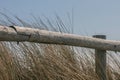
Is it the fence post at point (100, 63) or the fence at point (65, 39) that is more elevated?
the fence at point (65, 39)

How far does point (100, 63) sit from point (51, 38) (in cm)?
106

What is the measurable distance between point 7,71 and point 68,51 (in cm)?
94

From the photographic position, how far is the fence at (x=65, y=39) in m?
3.55

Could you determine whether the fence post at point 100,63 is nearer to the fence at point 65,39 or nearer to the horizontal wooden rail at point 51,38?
the fence at point 65,39

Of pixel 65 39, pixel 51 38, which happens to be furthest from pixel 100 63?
pixel 51 38

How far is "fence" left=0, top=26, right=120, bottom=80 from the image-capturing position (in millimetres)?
3546

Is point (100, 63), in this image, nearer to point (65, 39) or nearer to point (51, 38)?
point (65, 39)

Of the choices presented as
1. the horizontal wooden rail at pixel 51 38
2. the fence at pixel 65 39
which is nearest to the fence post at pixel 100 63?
the fence at pixel 65 39

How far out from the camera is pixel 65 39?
163 inches

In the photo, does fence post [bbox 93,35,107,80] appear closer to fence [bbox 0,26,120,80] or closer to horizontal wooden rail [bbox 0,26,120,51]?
fence [bbox 0,26,120,80]

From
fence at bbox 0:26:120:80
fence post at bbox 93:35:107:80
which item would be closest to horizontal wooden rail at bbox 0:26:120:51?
fence at bbox 0:26:120:80

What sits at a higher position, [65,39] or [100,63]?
[65,39]

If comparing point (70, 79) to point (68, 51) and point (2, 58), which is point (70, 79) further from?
point (2, 58)

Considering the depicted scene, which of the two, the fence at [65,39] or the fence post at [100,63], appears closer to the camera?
the fence at [65,39]
